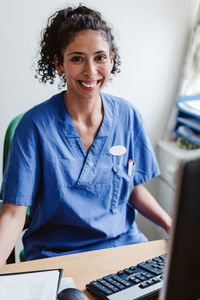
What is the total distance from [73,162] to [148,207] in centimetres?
35

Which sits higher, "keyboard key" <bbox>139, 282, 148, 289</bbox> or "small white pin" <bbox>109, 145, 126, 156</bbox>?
"small white pin" <bbox>109, 145, 126, 156</bbox>

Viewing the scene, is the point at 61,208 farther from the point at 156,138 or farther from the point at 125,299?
the point at 156,138

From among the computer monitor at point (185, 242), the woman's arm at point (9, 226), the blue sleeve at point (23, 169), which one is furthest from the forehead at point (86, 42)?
the computer monitor at point (185, 242)

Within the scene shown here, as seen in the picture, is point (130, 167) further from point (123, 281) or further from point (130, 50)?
point (130, 50)

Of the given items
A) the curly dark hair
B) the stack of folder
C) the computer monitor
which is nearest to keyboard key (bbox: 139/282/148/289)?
the computer monitor

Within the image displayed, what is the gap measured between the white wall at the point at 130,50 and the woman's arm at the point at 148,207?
730 millimetres

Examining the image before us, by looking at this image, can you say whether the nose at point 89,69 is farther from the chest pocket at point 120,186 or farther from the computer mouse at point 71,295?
the computer mouse at point 71,295

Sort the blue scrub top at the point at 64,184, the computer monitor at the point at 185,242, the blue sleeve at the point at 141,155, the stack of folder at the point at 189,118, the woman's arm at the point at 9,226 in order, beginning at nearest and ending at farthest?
the computer monitor at the point at 185,242
the woman's arm at the point at 9,226
the blue scrub top at the point at 64,184
the blue sleeve at the point at 141,155
the stack of folder at the point at 189,118

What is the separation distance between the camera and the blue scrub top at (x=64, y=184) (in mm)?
1123

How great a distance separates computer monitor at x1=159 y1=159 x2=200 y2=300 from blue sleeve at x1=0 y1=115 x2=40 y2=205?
0.66 m

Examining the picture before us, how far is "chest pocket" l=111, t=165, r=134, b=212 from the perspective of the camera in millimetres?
1240

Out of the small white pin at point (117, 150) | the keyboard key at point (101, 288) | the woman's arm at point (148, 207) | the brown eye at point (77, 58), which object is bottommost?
the woman's arm at point (148, 207)

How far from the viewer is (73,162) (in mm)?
1174

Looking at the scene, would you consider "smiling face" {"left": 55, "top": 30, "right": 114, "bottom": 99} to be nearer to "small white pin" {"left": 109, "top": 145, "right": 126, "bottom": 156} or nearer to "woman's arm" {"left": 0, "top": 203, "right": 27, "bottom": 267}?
"small white pin" {"left": 109, "top": 145, "right": 126, "bottom": 156}
